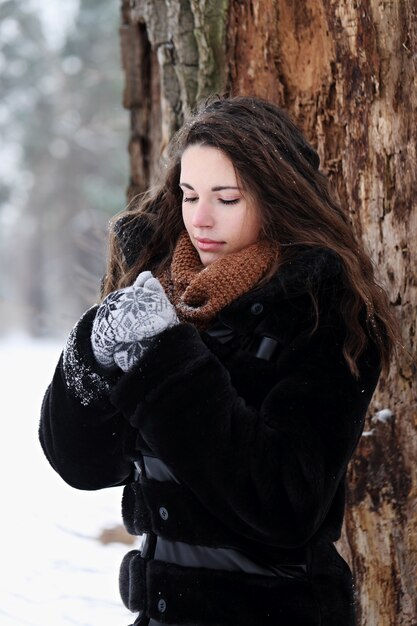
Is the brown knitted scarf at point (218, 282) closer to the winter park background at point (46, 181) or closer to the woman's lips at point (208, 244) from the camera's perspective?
the woman's lips at point (208, 244)

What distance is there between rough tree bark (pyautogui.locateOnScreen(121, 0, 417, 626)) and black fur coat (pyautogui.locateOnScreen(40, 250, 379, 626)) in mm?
815

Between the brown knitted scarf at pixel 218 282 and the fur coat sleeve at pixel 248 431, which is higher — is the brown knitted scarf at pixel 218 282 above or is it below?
above

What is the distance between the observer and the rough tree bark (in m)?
2.95

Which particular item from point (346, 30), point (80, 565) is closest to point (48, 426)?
point (346, 30)

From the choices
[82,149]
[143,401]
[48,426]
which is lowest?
[82,149]

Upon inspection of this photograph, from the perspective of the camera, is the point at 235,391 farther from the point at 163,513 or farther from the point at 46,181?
the point at 46,181

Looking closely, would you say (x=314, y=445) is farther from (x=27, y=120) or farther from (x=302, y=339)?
(x=27, y=120)

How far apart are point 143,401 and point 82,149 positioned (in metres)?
27.2

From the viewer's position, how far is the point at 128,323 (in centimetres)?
204

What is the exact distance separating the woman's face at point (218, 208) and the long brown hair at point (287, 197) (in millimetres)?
25

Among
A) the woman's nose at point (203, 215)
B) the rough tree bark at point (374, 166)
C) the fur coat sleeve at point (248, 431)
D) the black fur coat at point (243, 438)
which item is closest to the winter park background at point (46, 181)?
the rough tree bark at point (374, 166)

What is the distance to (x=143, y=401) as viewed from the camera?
202 cm

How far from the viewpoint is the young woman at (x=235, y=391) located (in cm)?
200

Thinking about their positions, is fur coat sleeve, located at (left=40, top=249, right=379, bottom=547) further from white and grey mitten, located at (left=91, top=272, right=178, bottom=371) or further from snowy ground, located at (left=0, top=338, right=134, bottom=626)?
snowy ground, located at (left=0, top=338, right=134, bottom=626)
